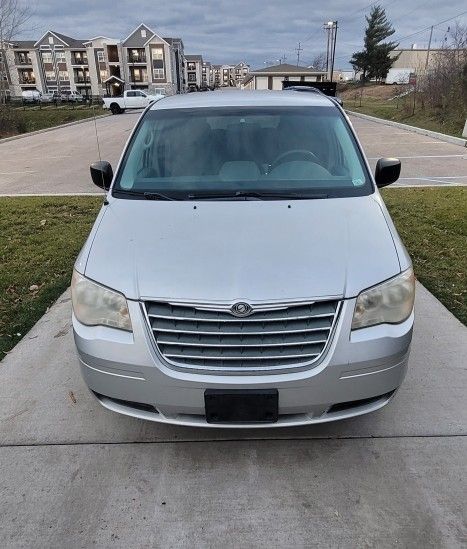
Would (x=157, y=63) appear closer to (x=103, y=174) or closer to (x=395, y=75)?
(x=395, y=75)

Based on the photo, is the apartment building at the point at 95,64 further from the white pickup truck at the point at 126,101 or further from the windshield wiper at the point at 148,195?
the windshield wiper at the point at 148,195

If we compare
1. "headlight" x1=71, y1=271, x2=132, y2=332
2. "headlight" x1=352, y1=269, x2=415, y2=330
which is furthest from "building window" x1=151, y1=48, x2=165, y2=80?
"headlight" x1=352, y1=269, x2=415, y2=330


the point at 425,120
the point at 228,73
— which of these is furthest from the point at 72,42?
the point at 228,73

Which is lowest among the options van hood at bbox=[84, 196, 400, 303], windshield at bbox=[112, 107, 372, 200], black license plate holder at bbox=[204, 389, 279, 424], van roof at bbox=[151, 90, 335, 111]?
black license plate holder at bbox=[204, 389, 279, 424]

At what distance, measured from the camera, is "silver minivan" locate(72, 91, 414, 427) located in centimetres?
204

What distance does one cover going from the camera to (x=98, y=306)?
7.21 ft

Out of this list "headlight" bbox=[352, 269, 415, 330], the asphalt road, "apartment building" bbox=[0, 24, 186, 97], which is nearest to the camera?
"headlight" bbox=[352, 269, 415, 330]

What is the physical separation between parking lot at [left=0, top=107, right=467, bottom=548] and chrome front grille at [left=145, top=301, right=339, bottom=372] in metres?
0.67

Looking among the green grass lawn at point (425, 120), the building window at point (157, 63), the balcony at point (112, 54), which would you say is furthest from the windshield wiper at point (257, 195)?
the balcony at point (112, 54)

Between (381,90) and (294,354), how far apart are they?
55765 mm

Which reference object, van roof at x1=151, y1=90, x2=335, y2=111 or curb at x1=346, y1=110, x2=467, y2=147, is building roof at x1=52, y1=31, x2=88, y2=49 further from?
van roof at x1=151, y1=90, x2=335, y2=111

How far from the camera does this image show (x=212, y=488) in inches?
87.8

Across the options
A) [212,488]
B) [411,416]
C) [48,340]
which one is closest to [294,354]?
[212,488]

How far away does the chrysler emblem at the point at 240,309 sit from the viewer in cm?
201
